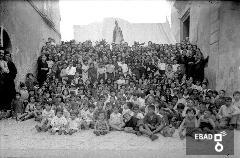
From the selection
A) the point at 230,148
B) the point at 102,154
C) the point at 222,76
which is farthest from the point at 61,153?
the point at 222,76

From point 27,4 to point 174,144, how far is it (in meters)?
8.85

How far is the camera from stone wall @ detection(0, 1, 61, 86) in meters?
10.8

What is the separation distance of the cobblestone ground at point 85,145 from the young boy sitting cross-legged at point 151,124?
0.18 metres

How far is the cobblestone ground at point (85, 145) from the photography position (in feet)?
19.8

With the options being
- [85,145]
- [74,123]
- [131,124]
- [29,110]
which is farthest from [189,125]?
[29,110]

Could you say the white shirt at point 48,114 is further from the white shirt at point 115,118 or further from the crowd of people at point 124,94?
the white shirt at point 115,118

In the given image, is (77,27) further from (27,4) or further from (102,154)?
(102,154)

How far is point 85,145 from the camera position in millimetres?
6637

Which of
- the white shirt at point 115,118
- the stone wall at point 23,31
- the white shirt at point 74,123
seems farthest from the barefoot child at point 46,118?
the stone wall at point 23,31

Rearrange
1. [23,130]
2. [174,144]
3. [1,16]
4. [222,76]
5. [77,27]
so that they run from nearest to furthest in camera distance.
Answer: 1. [174,144]
2. [23,130]
3. [1,16]
4. [222,76]
5. [77,27]

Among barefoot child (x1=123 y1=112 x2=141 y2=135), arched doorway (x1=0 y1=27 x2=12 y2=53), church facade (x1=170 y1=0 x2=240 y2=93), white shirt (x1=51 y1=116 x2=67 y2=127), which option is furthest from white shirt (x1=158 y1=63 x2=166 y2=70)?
arched doorway (x1=0 y1=27 x2=12 y2=53)

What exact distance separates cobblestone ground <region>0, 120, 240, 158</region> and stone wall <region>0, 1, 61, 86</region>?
411cm

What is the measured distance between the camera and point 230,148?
20.2 feet

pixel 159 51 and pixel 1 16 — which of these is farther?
pixel 159 51
